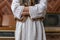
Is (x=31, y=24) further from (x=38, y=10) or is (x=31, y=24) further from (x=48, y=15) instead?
(x=48, y=15)

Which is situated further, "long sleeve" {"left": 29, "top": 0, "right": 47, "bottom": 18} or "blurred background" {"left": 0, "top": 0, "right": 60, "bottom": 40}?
"blurred background" {"left": 0, "top": 0, "right": 60, "bottom": 40}

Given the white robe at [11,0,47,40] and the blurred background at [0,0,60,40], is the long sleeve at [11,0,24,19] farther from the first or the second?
the blurred background at [0,0,60,40]

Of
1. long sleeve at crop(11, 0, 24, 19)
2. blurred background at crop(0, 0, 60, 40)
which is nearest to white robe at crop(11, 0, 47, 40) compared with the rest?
long sleeve at crop(11, 0, 24, 19)

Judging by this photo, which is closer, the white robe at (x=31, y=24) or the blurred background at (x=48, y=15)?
the white robe at (x=31, y=24)

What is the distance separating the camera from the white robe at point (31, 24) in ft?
5.81

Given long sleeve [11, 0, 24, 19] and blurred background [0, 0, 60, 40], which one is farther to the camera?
blurred background [0, 0, 60, 40]

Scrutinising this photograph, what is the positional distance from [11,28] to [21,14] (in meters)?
0.50

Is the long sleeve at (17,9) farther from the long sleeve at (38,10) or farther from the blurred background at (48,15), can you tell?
the blurred background at (48,15)

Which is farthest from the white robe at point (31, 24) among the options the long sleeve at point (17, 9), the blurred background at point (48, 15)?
the blurred background at point (48, 15)

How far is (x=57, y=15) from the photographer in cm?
241

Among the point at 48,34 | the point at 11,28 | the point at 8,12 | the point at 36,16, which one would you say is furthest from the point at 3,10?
the point at 36,16

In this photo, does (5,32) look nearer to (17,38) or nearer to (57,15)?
(17,38)

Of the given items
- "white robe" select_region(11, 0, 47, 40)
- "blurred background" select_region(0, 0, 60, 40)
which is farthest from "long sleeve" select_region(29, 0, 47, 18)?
"blurred background" select_region(0, 0, 60, 40)

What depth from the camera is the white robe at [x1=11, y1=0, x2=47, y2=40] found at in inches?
69.7
